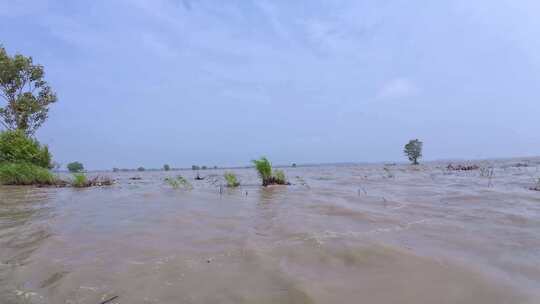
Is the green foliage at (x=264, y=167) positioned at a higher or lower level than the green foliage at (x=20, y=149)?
lower

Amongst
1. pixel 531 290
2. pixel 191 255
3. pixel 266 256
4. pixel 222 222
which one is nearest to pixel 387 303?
pixel 531 290

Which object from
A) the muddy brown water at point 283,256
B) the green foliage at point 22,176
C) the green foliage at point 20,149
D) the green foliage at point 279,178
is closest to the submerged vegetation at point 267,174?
the green foliage at point 279,178

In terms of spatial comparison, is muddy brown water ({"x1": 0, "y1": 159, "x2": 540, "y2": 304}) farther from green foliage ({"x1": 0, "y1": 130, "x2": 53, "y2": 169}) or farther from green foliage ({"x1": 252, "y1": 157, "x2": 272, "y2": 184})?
Answer: green foliage ({"x1": 0, "y1": 130, "x2": 53, "y2": 169})

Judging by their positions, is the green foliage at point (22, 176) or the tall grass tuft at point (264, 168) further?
the green foliage at point (22, 176)

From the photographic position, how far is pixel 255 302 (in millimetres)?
2266

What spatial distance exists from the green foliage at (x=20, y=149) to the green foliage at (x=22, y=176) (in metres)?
1.44

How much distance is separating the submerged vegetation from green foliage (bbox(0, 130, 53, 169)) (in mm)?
14653

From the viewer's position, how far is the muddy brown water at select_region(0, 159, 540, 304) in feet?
7.97

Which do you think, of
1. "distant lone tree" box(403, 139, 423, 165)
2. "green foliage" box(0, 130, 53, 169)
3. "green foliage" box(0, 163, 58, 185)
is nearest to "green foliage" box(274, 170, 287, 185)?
"green foliage" box(0, 163, 58, 185)

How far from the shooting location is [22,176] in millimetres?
16500

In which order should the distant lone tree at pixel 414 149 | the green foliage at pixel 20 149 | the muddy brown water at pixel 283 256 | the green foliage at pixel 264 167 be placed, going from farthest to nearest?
the distant lone tree at pixel 414 149, the green foliage at pixel 20 149, the green foliage at pixel 264 167, the muddy brown water at pixel 283 256

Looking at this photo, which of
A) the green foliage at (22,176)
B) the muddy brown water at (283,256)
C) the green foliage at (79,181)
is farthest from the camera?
the green foliage at (22,176)

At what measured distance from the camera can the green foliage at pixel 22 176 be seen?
54.0 feet

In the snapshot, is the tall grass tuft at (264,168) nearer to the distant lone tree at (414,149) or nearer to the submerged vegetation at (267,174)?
the submerged vegetation at (267,174)
